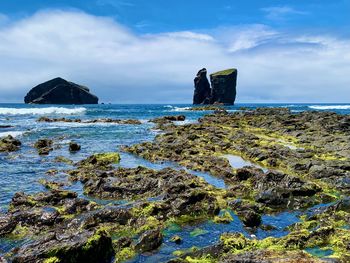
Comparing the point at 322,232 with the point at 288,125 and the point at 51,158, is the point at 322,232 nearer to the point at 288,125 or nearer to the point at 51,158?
the point at 51,158

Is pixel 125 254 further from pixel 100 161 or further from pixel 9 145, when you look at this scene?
pixel 9 145

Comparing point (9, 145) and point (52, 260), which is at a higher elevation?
point (9, 145)

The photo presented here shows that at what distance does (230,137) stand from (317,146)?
36.7 feet

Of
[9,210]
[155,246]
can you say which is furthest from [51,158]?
[155,246]

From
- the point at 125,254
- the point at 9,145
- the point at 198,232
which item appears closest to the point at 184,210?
the point at 198,232

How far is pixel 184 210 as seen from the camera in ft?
55.9

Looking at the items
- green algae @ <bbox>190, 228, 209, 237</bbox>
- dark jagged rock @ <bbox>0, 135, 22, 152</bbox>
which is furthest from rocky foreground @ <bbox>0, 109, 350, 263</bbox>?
dark jagged rock @ <bbox>0, 135, 22, 152</bbox>

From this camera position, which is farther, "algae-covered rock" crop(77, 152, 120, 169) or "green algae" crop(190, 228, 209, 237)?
"algae-covered rock" crop(77, 152, 120, 169)

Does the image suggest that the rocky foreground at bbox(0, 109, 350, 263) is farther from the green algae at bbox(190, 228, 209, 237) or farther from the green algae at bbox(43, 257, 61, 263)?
the green algae at bbox(190, 228, 209, 237)

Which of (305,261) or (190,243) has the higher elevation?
(305,261)

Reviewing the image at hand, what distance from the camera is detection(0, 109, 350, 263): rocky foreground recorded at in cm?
1185

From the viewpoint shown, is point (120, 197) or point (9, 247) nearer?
point (9, 247)

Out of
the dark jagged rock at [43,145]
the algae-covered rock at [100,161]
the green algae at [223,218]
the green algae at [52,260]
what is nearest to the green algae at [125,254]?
the green algae at [52,260]

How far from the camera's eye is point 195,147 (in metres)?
37.3
